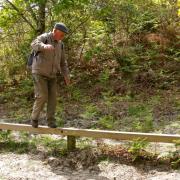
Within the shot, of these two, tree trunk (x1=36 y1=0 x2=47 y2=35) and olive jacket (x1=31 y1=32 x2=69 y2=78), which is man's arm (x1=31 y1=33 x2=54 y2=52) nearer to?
olive jacket (x1=31 y1=32 x2=69 y2=78)

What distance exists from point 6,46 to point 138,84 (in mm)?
5125

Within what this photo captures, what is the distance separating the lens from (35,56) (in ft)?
23.7

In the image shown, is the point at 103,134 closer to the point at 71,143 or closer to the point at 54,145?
the point at 71,143

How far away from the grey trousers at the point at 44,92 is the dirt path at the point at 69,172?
1.00 meters

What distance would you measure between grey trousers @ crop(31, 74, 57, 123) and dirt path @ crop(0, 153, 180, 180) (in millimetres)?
998

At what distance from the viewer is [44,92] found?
7449mm

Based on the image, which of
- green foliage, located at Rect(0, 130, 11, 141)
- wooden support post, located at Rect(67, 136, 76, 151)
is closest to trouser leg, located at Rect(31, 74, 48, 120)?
wooden support post, located at Rect(67, 136, 76, 151)

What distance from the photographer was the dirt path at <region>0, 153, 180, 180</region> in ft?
20.7

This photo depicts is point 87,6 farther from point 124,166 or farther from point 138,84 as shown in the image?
point 124,166

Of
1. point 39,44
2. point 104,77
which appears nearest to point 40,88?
point 39,44

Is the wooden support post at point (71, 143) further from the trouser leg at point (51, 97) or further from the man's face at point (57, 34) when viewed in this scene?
the man's face at point (57, 34)

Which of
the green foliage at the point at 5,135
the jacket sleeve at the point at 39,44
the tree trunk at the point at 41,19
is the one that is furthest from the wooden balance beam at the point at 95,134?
the tree trunk at the point at 41,19

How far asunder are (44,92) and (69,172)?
1600mm

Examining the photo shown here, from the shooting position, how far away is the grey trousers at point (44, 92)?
24.2 feet
